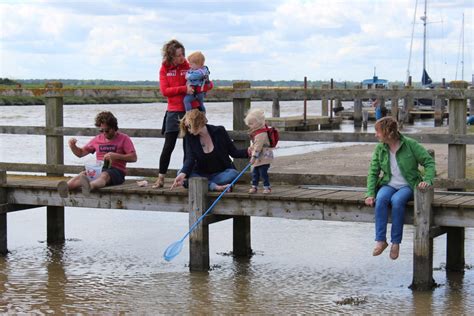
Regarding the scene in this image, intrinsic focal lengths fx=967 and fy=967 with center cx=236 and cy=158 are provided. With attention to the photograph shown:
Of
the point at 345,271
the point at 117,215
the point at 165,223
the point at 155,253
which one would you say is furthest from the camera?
the point at 117,215

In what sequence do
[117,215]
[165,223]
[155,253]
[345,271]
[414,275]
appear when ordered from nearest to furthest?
1. [414,275]
2. [345,271]
3. [155,253]
4. [165,223]
5. [117,215]

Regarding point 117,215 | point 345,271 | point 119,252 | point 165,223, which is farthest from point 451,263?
point 117,215

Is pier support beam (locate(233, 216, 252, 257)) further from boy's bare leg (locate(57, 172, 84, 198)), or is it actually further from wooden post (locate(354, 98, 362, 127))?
wooden post (locate(354, 98, 362, 127))

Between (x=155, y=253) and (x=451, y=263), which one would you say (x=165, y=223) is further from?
(x=451, y=263)

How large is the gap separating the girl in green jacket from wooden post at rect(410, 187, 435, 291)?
4.4 inches

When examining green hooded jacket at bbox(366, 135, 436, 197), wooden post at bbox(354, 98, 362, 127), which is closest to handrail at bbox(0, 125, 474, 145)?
green hooded jacket at bbox(366, 135, 436, 197)

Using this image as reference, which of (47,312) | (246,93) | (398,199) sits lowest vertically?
(47,312)

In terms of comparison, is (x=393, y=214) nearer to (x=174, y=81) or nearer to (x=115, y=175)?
(x=174, y=81)

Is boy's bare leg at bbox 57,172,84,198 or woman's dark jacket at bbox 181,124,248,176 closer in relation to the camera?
woman's dark jacket at bbox 181,124,248,176

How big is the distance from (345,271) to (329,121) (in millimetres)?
37097

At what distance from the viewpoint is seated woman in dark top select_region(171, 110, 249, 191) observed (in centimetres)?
930

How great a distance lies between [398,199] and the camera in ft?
26.5

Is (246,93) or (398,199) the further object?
(246,93)

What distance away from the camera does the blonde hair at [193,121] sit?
9.16 meters
